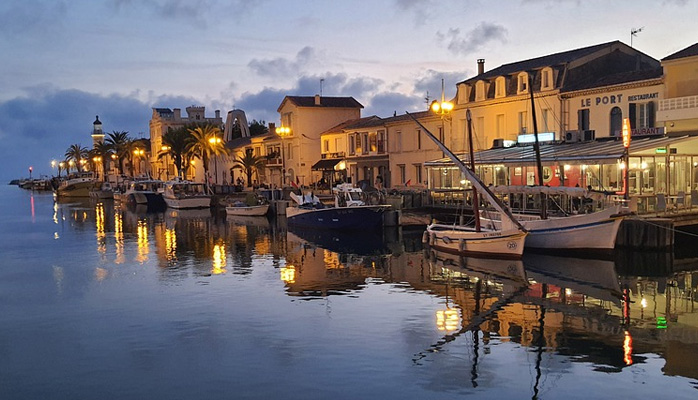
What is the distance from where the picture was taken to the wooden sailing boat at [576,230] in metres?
33.0

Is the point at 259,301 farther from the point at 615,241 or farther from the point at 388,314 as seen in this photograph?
the point at 615,241

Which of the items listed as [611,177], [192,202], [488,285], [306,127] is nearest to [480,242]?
[488,285]

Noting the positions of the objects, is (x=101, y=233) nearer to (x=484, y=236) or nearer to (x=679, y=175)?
(x=484, y=236)

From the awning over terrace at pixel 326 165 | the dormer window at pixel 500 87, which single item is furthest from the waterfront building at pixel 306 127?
the dormer window at pixel 500 87

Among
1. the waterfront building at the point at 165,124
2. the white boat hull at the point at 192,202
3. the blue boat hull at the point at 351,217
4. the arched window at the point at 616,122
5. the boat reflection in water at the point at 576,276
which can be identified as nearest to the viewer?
the boat reflection in water at the point at 576,276

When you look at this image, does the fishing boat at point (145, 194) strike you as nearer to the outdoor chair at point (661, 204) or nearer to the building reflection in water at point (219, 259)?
the building reflection in water at point (219, 259)

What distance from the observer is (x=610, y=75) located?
50.1 meters

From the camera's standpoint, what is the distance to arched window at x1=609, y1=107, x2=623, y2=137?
46.4 metres

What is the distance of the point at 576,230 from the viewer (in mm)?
33906

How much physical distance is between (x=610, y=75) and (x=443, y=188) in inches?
560

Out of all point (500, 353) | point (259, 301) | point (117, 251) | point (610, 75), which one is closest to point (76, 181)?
point (117, 251)

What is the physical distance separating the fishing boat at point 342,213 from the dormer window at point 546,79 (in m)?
14.7

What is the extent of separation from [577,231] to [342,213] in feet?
64.3

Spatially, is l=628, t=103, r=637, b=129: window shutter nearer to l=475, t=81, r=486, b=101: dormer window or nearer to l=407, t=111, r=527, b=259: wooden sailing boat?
l=407, t=111, r=527, b=259: wooden sailing boat
